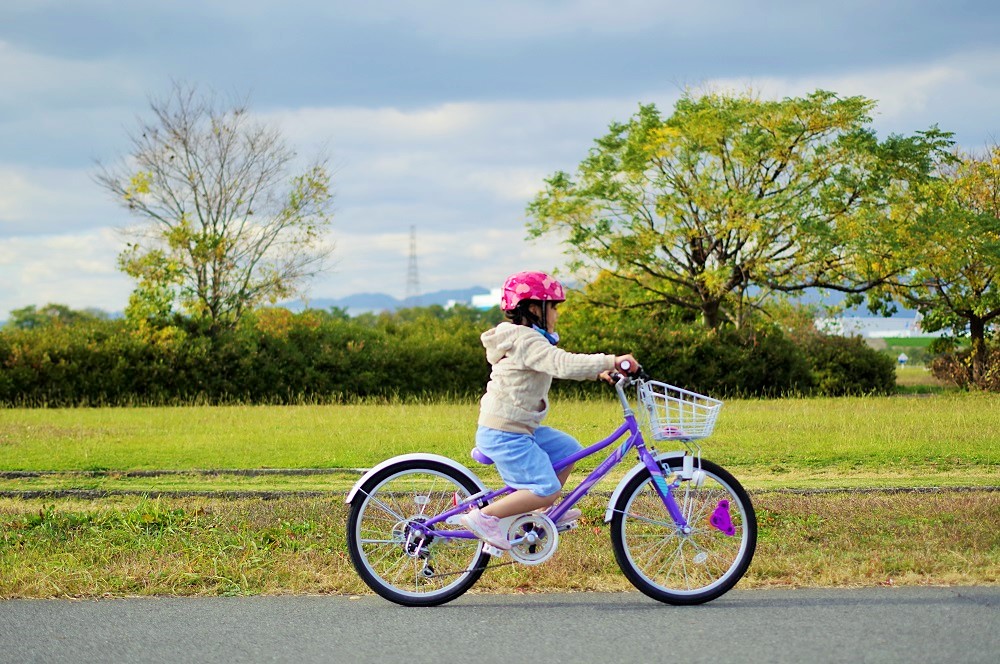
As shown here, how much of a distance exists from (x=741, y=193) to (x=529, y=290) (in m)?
22.8

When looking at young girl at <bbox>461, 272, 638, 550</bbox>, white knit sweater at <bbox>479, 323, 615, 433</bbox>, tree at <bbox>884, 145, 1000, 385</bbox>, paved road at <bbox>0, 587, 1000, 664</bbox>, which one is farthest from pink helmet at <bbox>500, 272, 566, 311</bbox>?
tree at <bbox>884, 145, 1000, 385</bbox>

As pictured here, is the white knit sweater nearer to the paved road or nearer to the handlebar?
the handlebar

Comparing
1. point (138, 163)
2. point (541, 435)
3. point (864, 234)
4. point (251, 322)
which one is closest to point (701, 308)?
point (864, 234)

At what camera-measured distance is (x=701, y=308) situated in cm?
2892

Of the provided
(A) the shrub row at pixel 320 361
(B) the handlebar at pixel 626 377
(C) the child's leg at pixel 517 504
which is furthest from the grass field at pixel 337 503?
(A) the shrub row at pixel 320 361

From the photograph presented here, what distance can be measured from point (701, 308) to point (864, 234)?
16.0 ft

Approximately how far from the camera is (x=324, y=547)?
6.95 m

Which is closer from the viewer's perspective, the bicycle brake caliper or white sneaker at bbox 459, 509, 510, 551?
white sneaker at bbox 459, 509, 510, 551

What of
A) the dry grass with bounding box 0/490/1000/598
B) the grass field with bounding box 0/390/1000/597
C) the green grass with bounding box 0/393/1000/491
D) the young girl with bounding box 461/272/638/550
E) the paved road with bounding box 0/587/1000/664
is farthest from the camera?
the green grass with bounding box 0/393/1000/491

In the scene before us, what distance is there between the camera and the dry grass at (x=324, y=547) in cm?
606

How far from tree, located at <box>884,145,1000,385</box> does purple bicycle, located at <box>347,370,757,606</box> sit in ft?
73.9

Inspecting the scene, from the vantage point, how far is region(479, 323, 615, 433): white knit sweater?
17.5 feet

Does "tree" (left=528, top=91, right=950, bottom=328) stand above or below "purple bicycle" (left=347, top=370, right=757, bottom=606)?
above

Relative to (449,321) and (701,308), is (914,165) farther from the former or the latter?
(449,321)
